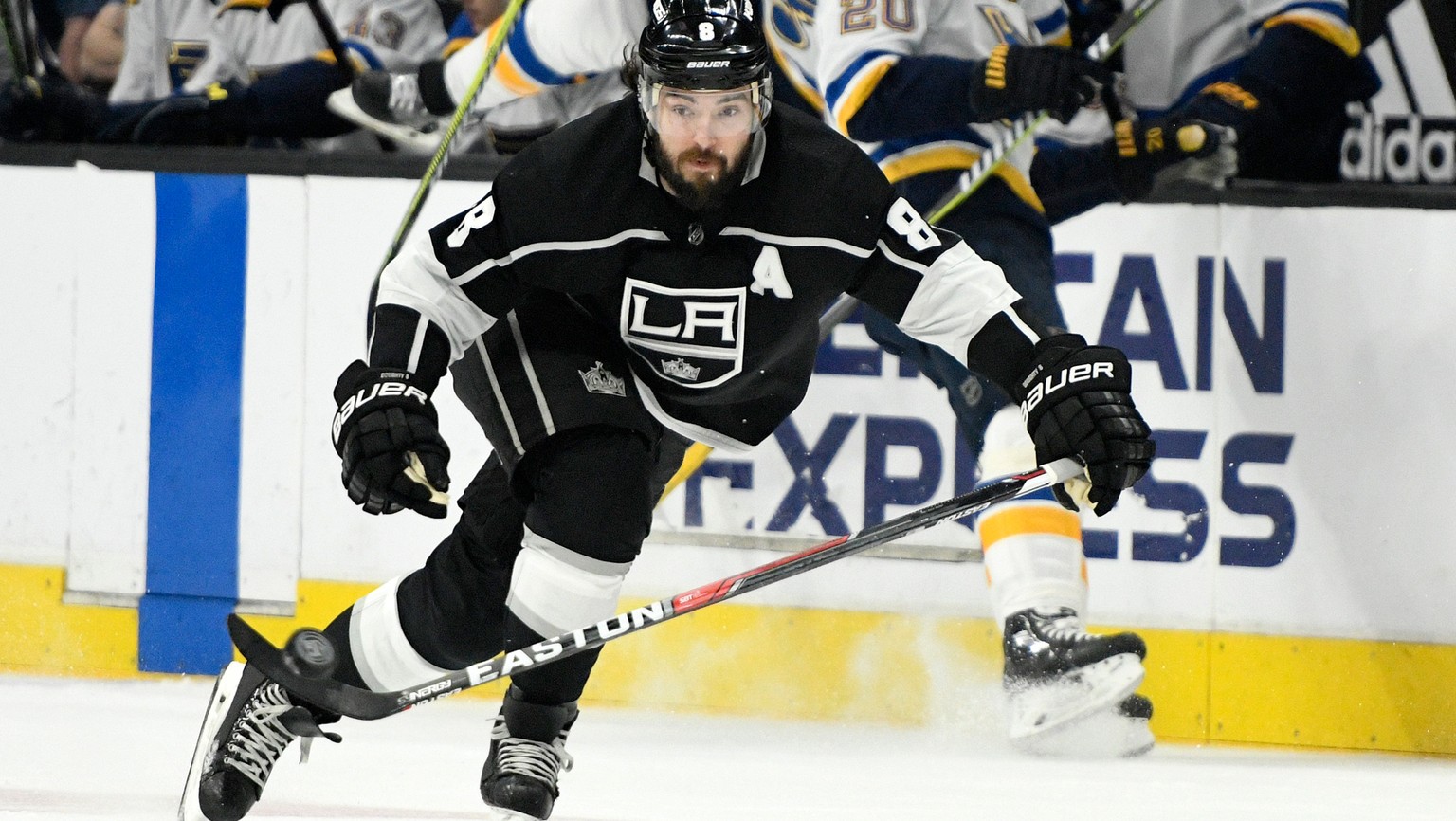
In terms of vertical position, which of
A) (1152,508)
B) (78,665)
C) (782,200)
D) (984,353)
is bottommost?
(78,665)

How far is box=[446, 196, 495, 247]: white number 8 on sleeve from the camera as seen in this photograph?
2104 mm

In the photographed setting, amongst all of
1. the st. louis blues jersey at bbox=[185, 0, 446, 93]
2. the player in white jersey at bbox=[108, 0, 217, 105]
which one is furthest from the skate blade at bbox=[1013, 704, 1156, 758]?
the player in white jersey at bbox=[108, 0, 217, 105]

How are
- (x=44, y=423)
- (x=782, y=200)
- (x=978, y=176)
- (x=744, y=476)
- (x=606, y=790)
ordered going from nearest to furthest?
1. (x=782, y=200)
2. (x=606, y=790)
3. (x=978, y=176)
4. (x=744, y=476)
5. (x=44, y=423)

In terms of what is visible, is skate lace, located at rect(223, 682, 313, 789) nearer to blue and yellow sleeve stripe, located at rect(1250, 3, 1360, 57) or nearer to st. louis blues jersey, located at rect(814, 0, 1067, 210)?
st. louis blues jersey, located at rect(814, 0, 1067, 210)

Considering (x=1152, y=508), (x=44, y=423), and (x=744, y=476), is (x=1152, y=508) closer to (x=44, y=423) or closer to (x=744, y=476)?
(x=744, y=476)

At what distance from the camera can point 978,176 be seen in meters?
3.22

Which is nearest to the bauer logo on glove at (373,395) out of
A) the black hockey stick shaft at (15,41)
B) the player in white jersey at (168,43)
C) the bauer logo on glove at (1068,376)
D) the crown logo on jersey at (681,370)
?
the crown logo on jersey at (681,370)

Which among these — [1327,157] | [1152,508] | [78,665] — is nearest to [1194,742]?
[1152,508]

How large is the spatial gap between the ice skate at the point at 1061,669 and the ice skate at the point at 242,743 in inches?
53.6

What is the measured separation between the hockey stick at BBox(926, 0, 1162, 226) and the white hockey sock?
60 centimetres

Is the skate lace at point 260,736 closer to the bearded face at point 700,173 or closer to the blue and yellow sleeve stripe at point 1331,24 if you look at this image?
the bearded face at point 700,173

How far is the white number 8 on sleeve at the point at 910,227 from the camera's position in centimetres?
215

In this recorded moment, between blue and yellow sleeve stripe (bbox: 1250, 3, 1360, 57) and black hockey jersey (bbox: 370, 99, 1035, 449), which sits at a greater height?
blue and yellow sleeve stripe (bbox: 1250, 3, 1360, 57)

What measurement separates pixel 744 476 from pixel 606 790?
3.09 ft
